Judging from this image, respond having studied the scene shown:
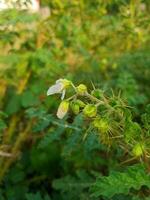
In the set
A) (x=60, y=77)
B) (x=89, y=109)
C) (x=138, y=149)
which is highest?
(x=60, y=77)

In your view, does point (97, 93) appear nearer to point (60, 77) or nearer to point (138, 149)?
point (138, 149)

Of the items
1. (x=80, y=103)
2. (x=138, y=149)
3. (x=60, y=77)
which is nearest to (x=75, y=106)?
(x=80, y=103)

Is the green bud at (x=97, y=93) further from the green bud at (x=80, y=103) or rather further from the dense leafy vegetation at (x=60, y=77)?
the dense leafy vegetation at (x=60, y=77)

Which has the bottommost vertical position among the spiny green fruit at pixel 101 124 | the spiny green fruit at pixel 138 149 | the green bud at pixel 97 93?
the spiny green fruit at pixel 138 149

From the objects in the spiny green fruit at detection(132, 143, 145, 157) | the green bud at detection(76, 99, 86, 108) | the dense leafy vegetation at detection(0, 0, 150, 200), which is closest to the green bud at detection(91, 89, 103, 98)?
the green bud at detection(76, 99, 86, 108)

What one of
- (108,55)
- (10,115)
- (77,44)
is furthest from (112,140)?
(108,55)

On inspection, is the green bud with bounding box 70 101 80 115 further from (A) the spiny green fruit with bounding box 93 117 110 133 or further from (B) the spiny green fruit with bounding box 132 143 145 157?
(B) the spiny green fruit with bounding box 132 143 145 157

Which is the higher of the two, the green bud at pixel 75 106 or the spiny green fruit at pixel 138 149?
the green bud at pixel 75 106

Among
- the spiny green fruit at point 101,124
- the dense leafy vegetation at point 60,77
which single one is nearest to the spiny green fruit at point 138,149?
the spiny green fruit at point 101,124
